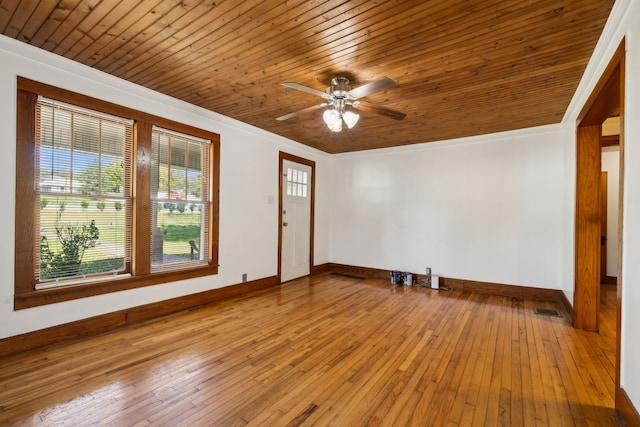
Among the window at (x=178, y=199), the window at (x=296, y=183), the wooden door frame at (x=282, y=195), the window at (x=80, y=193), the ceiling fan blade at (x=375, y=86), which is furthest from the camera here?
the window at (x=296, y=183)

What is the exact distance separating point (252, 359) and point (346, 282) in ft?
10.3

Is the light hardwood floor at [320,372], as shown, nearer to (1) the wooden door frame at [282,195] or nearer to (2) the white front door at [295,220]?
(1) the wooden door frame at [282,195]

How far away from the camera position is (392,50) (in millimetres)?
2482

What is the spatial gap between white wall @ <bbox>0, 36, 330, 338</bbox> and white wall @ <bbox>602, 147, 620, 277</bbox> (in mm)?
5314

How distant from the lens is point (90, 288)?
3.01 metres

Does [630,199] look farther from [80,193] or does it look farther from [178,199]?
[80,193]

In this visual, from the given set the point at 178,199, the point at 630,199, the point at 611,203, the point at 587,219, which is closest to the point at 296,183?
the point at 178,199

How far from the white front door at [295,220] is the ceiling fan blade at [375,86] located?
117 inches

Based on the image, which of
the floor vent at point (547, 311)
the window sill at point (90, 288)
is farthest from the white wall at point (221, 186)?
the floor vent at point (547, 311)

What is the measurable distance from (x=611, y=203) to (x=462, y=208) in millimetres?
2954

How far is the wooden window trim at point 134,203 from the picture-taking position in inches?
102

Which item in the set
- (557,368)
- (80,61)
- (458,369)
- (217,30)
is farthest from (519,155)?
(80,61)

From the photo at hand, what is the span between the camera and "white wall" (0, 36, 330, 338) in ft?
8.27

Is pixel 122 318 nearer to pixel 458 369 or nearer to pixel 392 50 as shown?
pixel 458 369
